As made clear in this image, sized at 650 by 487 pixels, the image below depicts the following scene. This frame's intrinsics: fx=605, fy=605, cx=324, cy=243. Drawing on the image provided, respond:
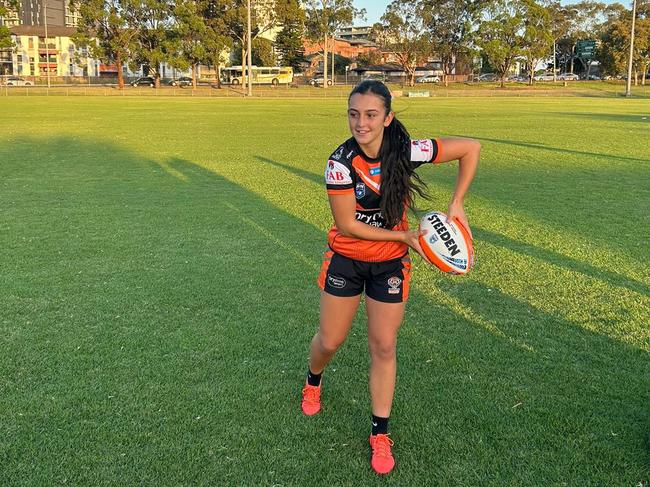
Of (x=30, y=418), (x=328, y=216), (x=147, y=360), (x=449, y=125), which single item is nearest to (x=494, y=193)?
(x=328, y=216)

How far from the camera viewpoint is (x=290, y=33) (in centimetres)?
A: 8675

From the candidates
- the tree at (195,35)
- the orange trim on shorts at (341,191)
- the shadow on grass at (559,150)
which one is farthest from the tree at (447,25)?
the orange trim on shorts at (341,191)

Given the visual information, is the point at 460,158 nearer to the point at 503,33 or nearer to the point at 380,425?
the point at 380,425

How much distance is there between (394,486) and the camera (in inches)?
124

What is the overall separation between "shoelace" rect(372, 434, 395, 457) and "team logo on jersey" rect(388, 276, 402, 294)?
2.69 feet

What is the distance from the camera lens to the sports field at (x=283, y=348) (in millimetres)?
3354

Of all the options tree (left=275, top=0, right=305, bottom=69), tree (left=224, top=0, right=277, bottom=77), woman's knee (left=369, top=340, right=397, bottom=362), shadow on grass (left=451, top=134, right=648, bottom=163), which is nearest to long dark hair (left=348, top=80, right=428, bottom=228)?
woman's knee (left=369, top=340, right=397, bottom=362)

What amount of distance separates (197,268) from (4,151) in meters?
12.1

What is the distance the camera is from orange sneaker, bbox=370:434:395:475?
3248 mm

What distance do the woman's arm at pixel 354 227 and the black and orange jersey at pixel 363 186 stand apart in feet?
0.15

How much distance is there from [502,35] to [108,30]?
156 ft

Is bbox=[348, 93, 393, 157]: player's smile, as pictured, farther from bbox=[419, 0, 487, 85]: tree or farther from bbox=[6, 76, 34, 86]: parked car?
bbox=[6, 76, 34, 86]: parked car

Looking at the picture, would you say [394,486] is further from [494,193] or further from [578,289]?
[494,193]

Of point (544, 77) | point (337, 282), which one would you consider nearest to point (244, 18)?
point (544, 77)
